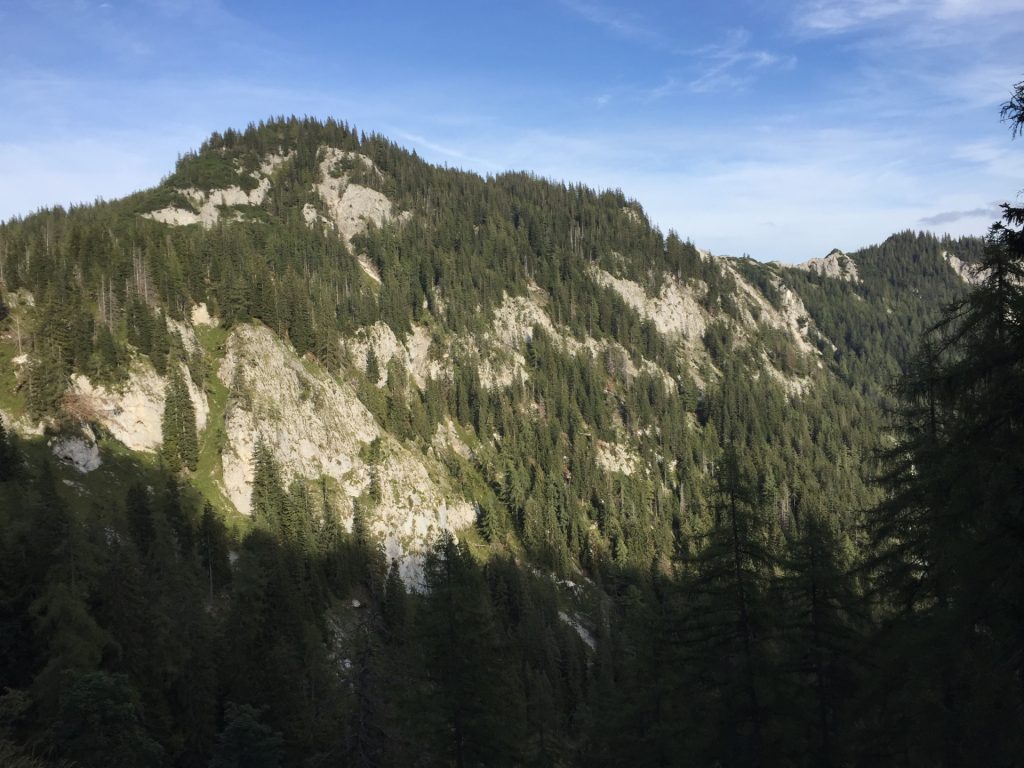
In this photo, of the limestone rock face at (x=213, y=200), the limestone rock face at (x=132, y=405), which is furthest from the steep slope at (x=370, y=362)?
the limestone rock face at (x=213, y=200)

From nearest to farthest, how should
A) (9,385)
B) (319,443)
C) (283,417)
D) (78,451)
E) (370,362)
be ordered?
(78,451), (9,385), (283,417), (319,443), (370,362)

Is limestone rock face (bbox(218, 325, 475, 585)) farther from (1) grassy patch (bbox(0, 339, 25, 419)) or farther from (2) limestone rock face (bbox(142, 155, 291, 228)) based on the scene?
(2) limestone rock face (bbox(142, 155, 291, 228))

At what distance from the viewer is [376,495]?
9206cm

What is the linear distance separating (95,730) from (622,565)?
341 ft

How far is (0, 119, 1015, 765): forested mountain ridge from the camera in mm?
21031

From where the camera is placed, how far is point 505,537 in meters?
110

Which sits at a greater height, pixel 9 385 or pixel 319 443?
pixel 9 385

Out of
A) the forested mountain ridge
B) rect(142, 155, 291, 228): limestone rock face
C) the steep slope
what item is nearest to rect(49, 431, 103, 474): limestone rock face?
the forested mountain ridge

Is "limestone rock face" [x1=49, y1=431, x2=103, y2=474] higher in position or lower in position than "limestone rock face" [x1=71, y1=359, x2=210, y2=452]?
lower

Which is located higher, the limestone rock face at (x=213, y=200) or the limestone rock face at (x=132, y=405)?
the limestone rock face at (x=213, y=200)

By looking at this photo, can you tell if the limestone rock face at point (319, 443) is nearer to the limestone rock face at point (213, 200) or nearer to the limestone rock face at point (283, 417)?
the limestone rock face at point (283, 417)

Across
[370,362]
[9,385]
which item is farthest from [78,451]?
[370,362]

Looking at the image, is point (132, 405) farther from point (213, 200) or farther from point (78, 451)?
point (213, 200)

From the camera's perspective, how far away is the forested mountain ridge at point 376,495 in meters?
21.0
